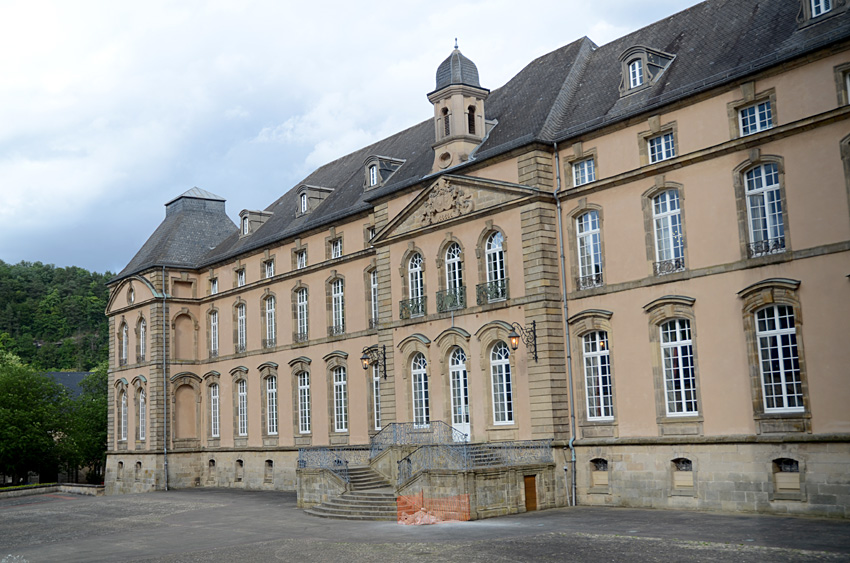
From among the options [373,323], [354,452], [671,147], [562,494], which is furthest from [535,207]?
[354,452]

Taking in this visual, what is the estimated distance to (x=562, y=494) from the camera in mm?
23328

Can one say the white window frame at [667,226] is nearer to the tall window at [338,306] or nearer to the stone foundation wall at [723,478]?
the stone foundation wall at [723,478]

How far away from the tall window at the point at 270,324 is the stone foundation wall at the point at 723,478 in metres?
17.8

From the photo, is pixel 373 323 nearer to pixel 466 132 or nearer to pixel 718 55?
pixel 466 132

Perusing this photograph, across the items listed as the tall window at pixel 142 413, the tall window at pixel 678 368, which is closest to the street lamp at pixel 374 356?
the tall window at pixel 678 368

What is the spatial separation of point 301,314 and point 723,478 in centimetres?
2015

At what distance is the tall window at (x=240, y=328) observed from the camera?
39844 mm

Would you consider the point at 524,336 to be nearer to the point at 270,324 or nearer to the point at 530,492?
the point at 530,492

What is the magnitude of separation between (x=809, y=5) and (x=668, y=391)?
949cm

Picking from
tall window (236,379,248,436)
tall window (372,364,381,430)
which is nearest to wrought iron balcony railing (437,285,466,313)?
tall window (372,364,381,430)

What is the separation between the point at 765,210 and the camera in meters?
20.5

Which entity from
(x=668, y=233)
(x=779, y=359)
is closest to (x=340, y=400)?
(x=668, y=233)

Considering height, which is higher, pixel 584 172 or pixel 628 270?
pixel 584 172

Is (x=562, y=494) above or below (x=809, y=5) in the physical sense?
below
